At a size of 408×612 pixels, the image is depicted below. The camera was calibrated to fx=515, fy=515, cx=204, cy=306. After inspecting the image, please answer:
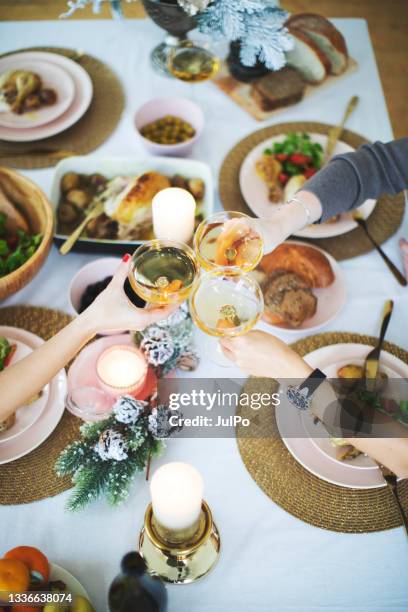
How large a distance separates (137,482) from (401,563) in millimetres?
524

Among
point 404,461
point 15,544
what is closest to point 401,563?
point 404,461

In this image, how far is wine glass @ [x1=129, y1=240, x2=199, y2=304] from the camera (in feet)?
3.30

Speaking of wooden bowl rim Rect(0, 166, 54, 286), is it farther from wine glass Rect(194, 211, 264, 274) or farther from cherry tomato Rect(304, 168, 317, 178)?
cherry tomato Rect(304, 168, 317, 178)

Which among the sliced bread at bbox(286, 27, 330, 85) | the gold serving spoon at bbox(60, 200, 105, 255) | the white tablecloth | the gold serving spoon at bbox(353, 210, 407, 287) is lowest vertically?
the white tablecloth

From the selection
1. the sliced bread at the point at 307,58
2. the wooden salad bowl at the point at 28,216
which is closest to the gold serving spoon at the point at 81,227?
the wooden salad bowl at the point at 28,216

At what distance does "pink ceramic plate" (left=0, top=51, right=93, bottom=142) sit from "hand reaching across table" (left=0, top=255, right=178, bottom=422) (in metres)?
0.74

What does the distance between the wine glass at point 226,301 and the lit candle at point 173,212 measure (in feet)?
0.55

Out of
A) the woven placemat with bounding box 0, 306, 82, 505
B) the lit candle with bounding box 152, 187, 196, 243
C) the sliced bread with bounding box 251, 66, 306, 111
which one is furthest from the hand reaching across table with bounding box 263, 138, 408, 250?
the woven placemat with bounding box 0, 306, 82, 505

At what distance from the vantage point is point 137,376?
1.03m

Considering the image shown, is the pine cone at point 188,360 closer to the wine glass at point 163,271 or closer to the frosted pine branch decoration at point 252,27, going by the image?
the wine glass at point 163,271

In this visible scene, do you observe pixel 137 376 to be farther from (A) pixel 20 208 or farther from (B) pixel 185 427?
(A) pixel 20 208

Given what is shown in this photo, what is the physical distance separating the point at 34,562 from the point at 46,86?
1377 millimetres

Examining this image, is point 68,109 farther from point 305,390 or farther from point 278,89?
point 305,390

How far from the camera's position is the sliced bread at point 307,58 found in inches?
64.7
